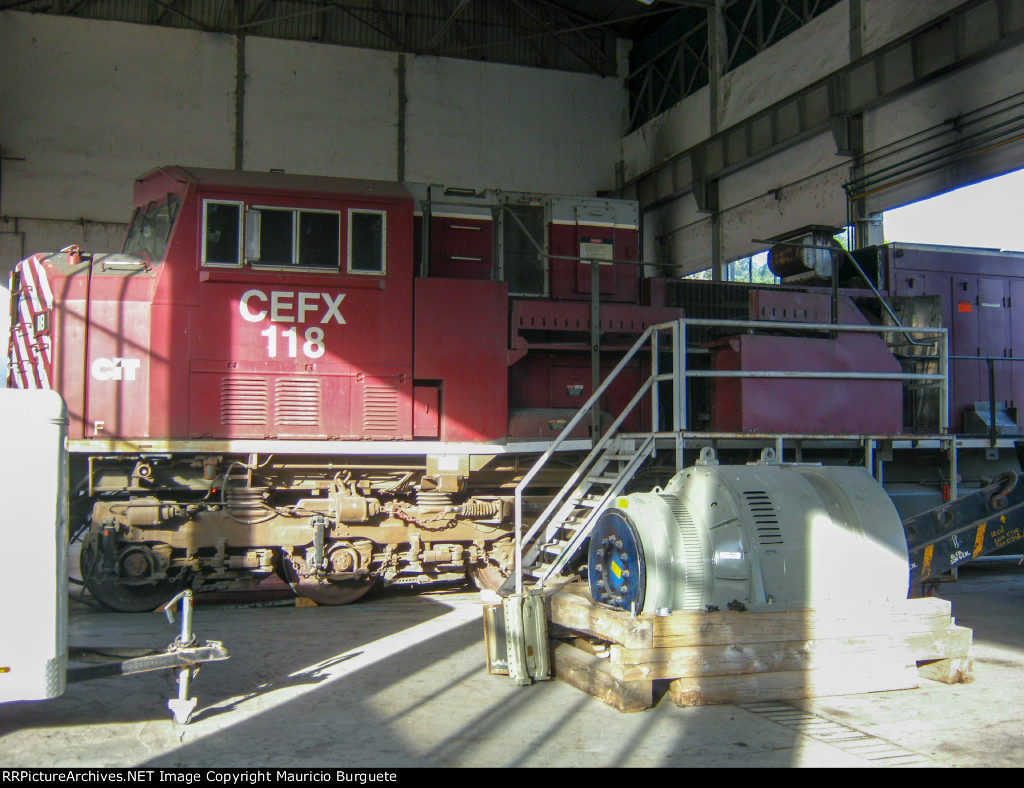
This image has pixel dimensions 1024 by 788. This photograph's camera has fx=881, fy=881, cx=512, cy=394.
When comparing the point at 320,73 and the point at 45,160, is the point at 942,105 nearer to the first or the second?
the point at 320,73

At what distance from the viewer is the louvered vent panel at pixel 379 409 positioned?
24.6 feet

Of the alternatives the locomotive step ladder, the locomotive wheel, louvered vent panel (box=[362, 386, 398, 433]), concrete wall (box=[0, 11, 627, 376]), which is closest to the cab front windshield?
louvered vent panel (box=[362, 386, 398, 433])

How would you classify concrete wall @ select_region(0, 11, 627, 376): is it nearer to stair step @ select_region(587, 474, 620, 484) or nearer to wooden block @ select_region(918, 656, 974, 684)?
stair step @ select_region(587, 474, 620, 484)

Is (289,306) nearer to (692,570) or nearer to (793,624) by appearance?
(692,570)

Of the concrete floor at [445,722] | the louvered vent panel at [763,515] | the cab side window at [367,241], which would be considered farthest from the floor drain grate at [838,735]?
the cab side window at [367,241]

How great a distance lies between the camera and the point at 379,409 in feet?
24.7

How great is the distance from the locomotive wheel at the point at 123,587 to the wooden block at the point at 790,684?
15.3 ft

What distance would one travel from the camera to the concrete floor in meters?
3.99

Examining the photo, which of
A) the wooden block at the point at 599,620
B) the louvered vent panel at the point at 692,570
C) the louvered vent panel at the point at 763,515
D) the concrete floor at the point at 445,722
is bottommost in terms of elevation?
the concrete floor at the point at 445,722

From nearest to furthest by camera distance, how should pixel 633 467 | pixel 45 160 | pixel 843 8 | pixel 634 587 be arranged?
pixel 634 587 → pixel 633 467 → pixel 843 8 → pixel 45 160

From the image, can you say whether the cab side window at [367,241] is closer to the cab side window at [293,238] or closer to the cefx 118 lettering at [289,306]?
the cab side window at [293,238]

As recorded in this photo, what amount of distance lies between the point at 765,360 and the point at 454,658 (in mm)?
3492

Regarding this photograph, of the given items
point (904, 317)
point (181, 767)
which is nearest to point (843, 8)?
point (904, 317)

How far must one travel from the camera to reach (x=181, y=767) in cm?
384
